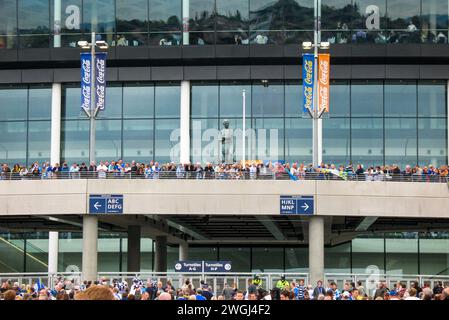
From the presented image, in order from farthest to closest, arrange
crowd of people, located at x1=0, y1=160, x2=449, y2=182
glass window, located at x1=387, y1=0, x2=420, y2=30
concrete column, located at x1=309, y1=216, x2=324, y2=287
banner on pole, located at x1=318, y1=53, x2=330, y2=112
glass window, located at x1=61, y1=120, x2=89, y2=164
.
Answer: glass window, located at x1=61, y1=120, x2=89, y2=164, glass window, located at x1=387, y1=0, x2=420, y2=30, banner on pole, located at x1=318, y1=53, x2=330, y2=112, crowd of people, located at x1=0, y1=160, x2=449, y2=182, concrete column, located at x1=309, y1=216, x2=324, y2=287

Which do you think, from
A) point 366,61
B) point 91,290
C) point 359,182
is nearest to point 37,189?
point 359,182

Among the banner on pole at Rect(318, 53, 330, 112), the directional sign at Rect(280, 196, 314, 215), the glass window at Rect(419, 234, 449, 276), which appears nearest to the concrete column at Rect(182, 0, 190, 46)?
the banner on pole at Rect(318, 53, 330, 112)

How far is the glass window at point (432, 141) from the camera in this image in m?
49.3

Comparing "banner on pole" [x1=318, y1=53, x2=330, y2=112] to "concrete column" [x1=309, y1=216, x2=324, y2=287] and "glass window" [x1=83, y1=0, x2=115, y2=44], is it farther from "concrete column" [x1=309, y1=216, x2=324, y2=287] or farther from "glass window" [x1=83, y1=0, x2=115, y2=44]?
"glass window" [x1=83, y1=0, x2=115, y2=44]

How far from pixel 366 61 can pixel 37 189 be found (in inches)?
811

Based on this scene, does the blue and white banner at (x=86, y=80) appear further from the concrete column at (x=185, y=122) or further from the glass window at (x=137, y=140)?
the concrete column at (x=185, y=122)

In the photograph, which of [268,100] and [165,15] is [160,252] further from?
[165,15]

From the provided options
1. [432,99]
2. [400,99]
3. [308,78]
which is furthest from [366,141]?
[308,78]

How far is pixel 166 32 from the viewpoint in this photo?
48969 millimetres

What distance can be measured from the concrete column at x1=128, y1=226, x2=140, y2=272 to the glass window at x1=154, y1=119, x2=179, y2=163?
655cm

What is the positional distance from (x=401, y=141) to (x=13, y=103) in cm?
2243

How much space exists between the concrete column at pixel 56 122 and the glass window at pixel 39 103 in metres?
0.47

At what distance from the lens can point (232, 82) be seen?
50156 mm

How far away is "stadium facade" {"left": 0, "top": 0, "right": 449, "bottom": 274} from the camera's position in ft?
158
